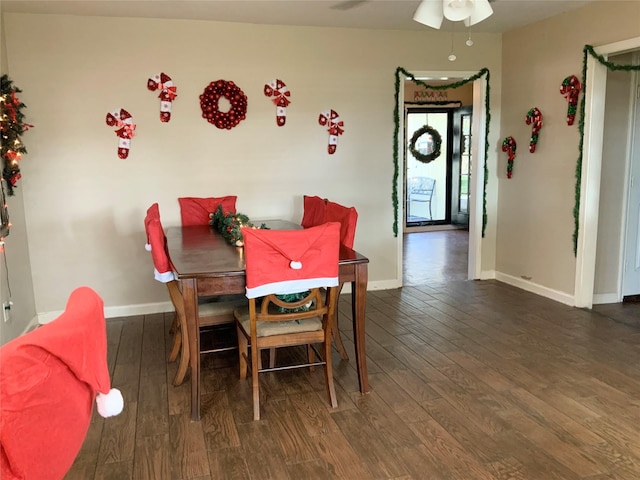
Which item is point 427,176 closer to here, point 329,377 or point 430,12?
point 430,12

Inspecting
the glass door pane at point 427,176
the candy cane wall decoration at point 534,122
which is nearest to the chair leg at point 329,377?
the candy cane wall decoration at point 534,122

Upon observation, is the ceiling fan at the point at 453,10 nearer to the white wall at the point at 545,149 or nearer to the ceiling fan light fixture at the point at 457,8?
the ceiling fan light fixture at the point at 457,8

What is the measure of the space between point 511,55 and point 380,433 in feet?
13.4

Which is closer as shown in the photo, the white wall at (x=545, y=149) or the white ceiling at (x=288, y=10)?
the white ceiling at (x=288, y=10)

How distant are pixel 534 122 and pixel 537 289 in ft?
5.09

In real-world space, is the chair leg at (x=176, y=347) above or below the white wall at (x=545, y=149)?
below

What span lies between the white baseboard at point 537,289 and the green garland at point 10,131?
176 inches

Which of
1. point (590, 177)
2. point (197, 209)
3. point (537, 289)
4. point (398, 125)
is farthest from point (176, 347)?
point (590, 177)

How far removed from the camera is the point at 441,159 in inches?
373

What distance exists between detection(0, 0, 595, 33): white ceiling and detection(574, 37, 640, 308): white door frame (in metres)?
0.60

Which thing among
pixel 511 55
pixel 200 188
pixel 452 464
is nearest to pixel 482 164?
pixel 511 55

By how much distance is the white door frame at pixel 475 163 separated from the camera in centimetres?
517

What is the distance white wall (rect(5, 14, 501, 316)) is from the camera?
168 inches

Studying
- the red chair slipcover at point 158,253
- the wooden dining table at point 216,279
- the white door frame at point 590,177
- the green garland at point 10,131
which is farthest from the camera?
the white door frame at point 590,177
